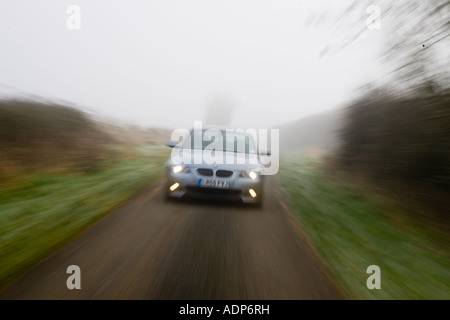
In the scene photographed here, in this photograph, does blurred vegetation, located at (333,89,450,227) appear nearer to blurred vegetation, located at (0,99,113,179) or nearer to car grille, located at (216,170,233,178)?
car grille, located at (216,170,233,178)

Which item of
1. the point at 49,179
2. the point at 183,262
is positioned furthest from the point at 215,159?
the point at 49,179

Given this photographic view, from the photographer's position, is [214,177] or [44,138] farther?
[44,138]

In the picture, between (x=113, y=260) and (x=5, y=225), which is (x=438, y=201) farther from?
(x=5, y=225)

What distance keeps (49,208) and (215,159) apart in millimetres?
3058

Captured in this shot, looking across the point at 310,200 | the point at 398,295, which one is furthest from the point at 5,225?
the point at 310,200

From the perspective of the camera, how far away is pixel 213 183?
18.6 feet

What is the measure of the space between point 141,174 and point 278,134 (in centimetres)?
4217

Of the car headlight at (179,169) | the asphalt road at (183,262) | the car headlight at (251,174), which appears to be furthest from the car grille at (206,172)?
the asphalt road at (183,262)

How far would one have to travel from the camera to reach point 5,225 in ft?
13.8

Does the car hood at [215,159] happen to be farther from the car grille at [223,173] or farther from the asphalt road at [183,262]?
the asphalt road at [183,262]

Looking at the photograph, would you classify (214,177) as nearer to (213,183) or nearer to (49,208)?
(213,183)

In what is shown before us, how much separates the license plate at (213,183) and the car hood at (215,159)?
0.28 m

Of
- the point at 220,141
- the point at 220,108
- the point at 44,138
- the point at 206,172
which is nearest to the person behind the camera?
the point at 206,172

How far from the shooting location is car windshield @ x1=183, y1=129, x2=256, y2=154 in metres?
6.88
